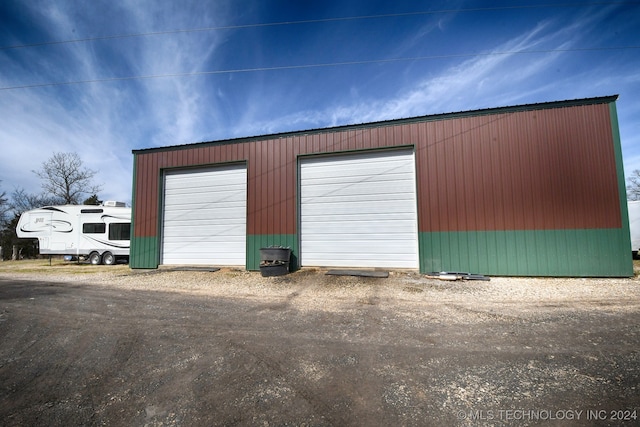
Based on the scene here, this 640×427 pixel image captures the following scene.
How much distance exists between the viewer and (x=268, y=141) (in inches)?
449

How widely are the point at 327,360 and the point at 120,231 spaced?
17.1m

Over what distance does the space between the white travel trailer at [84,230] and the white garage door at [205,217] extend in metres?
5.25

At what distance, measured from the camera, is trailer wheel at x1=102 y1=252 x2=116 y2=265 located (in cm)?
1595

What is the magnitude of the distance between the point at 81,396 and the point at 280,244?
27.3 feet

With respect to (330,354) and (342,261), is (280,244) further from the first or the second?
(330,354)

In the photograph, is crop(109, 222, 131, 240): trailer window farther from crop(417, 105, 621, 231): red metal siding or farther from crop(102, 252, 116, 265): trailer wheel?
crop(417, 105, 621, 231): red metal siding

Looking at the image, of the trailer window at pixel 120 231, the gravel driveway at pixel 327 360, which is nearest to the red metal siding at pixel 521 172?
the gravel driveway at pixel 327 360

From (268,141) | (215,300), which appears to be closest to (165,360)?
(215,300)

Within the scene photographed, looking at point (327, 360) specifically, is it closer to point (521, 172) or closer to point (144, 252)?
point (521, 172)

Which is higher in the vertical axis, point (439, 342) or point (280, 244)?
point (280, 244)

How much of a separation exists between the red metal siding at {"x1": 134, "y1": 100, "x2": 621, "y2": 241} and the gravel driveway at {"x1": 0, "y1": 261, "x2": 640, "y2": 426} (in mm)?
3169

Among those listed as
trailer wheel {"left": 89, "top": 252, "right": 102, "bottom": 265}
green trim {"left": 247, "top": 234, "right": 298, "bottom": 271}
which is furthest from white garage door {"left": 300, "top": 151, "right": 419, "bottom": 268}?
trailer wheel {"left": 89, "top": 252, "right": 102, "bottom": 265}

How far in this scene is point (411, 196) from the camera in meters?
9.99

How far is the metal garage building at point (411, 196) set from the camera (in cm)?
853
